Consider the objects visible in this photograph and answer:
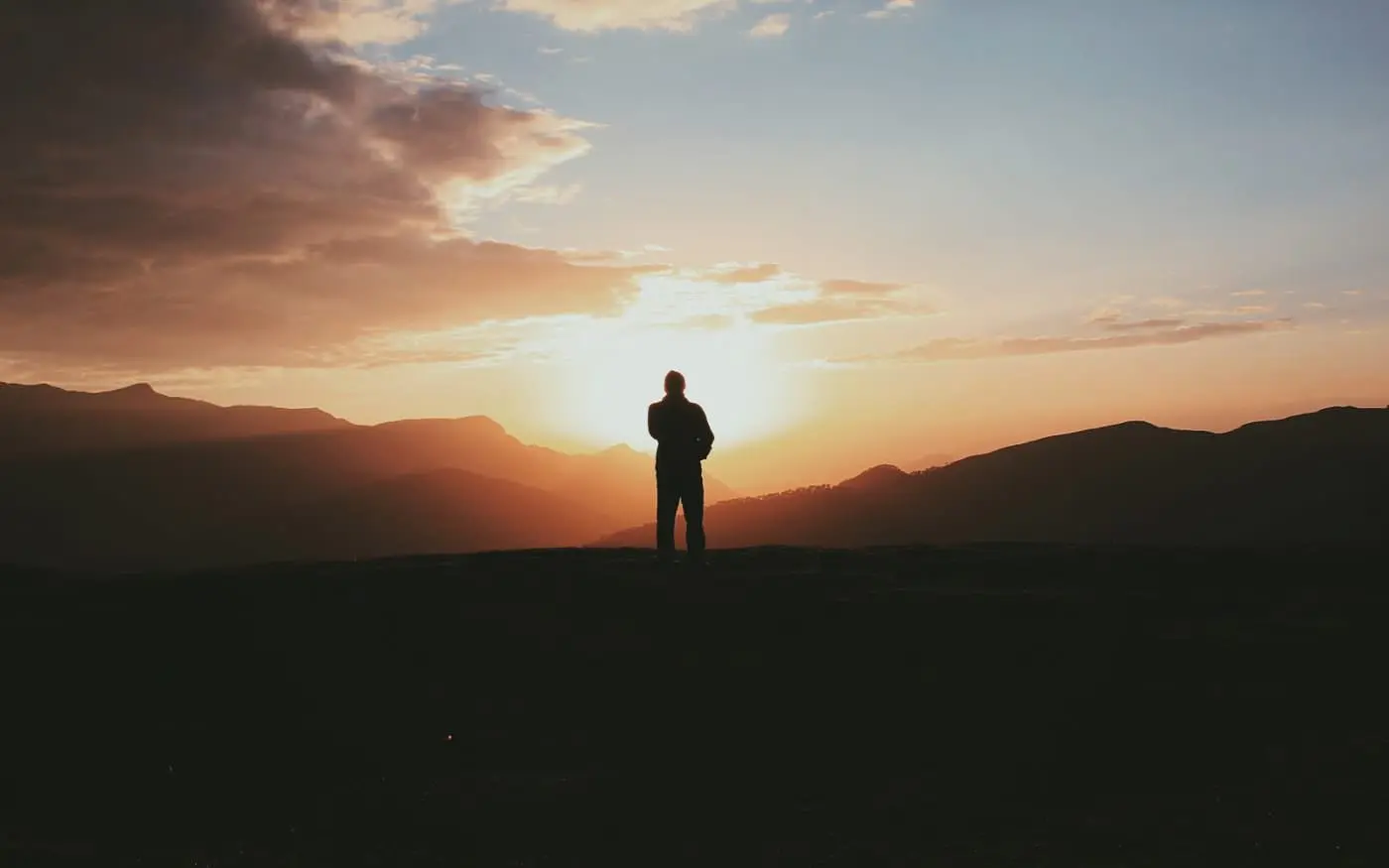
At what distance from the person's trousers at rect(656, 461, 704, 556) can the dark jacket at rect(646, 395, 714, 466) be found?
156 millimetres

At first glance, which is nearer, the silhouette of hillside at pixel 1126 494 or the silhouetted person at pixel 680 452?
the silhouetted person at pixel 680 452

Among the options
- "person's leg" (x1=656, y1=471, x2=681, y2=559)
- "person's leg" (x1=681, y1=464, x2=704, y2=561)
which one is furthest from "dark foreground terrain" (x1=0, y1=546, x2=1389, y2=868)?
"person's leg" (x1=656, y1=471, x2=681, y2=559)

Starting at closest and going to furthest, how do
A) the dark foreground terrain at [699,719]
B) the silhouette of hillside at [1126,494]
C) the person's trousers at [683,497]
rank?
the dark foreground terrain at [699,719] < the person's trousers at [683,497] < the silhouette of hillside at [1126,494]

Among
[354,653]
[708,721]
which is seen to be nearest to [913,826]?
[708,721]

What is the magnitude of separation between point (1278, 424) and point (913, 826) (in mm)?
124220

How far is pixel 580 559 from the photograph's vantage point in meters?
17.6

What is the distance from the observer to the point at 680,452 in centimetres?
1638

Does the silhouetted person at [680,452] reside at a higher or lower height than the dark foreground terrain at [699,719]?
higher

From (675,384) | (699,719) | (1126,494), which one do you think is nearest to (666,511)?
(675,384)

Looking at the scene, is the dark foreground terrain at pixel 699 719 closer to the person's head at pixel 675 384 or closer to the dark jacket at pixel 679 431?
the dark jacket at pixel 679 431

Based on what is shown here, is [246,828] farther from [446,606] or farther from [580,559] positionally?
[580,559]

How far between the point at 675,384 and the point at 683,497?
1.91 meters

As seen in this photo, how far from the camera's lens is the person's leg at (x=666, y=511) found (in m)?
16.4

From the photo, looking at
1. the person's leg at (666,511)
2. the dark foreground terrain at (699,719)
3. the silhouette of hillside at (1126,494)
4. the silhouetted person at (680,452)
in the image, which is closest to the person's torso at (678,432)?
the silhouetted person at (680,452)
